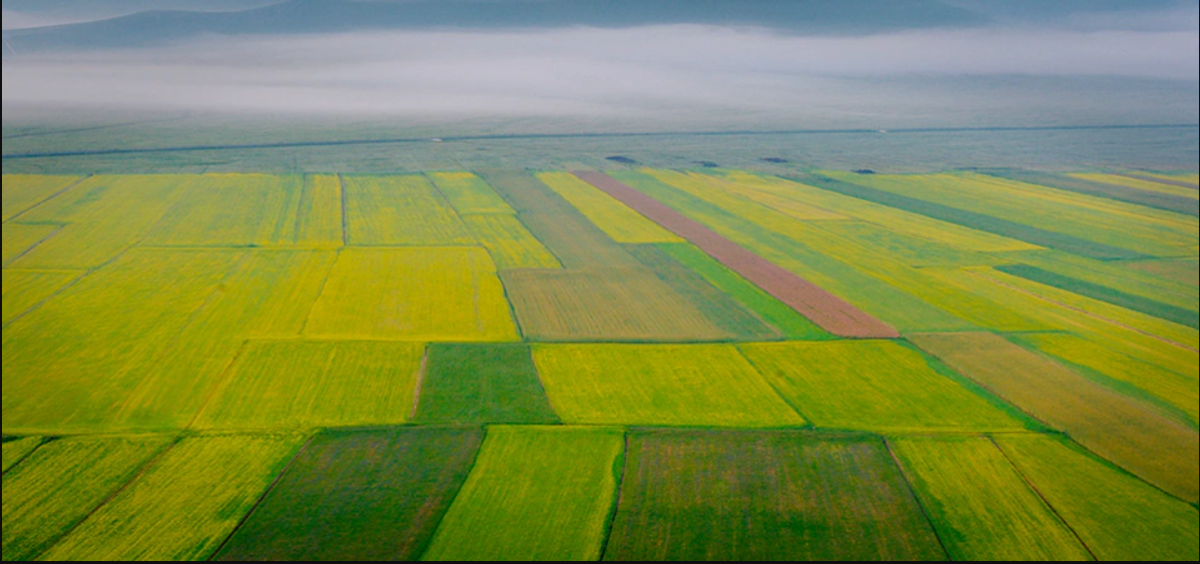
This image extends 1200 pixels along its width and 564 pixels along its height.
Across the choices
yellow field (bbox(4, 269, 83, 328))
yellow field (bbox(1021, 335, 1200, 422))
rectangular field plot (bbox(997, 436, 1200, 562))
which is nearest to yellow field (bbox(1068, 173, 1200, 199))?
yellow field (bbox(1021, 335, 1200, 422))

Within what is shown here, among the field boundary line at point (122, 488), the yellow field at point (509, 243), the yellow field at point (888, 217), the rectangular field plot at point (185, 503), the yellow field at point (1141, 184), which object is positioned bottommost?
the rectangular field plot at point (185, 503)

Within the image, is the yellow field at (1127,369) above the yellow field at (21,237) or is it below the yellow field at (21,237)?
below

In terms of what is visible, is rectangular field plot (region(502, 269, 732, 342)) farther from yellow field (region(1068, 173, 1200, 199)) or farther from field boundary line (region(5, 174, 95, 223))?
yellow field (region(1068, 173, 1200, 199))

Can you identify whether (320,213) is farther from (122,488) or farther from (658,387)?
(122,488)

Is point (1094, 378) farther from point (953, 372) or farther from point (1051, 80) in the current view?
point (1051, 80)

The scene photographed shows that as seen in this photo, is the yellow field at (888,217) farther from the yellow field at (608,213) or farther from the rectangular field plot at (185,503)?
the rectangular field plot at (185,503)

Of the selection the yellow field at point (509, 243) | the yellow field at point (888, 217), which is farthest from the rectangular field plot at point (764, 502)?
the yellow field at point (888, 217)
